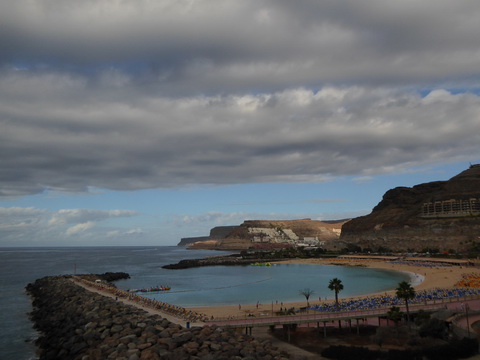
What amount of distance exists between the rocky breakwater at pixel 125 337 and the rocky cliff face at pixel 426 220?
356ft

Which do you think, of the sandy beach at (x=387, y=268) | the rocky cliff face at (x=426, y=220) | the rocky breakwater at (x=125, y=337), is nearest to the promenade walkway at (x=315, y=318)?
the rocky breakwater at (x=125, y=337)

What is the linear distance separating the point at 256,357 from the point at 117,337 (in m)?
12.1

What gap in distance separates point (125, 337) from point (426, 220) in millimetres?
137412

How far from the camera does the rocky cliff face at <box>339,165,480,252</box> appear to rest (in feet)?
415

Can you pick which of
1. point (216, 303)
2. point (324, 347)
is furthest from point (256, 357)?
point (216, 303)

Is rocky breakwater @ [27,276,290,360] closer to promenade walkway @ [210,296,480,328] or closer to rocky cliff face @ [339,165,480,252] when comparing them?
promenade walkway @ [210,296,480,328]

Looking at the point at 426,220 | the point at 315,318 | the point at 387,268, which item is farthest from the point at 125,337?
the point at 426,220

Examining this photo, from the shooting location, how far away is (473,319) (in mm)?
33906

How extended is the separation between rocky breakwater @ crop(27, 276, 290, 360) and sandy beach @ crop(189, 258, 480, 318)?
1210 centimetres

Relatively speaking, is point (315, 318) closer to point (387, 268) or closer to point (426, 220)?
point (387, 268)

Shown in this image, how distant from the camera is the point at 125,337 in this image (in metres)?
27.8

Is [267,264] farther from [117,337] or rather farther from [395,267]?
[117,337]

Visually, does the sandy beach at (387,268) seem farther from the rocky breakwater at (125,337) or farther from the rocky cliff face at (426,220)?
the rocky cliff face at (426,220)

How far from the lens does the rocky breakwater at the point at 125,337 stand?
23594 millimetres
